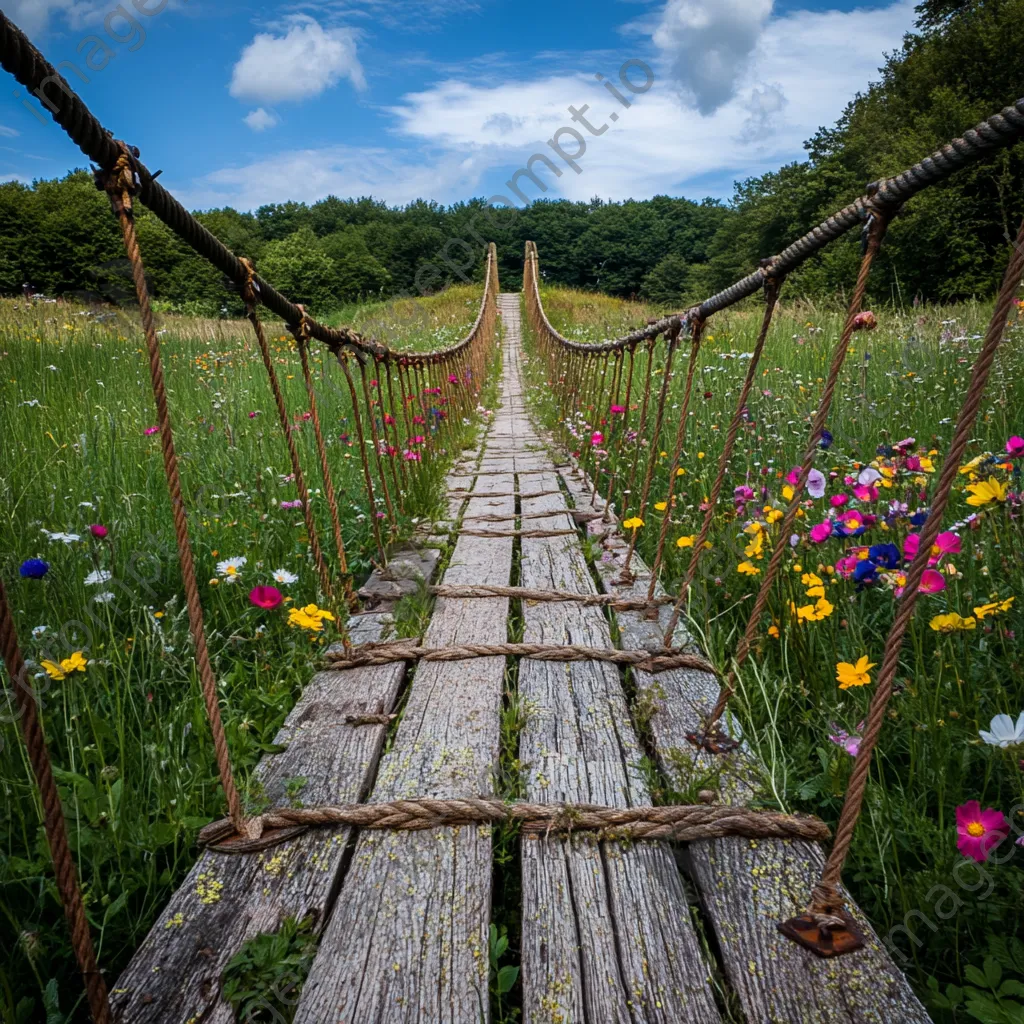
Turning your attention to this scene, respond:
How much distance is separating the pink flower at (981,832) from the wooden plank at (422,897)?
0.65m

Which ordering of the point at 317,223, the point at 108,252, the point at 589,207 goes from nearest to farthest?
the point at 108,252 → the point at 317,223 → the point at 589,207

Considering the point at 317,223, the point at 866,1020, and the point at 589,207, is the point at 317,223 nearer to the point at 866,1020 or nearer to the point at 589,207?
the point at 589,207

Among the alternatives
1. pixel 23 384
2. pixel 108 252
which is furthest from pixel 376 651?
pixel 108 252

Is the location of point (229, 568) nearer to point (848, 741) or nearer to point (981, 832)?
point (848, 741)

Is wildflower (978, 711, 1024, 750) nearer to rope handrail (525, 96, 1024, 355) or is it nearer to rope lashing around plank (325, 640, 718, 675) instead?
rope handrail (525, 96, 1024, 355)

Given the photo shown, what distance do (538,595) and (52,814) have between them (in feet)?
5.66

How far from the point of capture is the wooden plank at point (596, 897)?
34.5 inches

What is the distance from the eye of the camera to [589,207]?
4153 centimetres

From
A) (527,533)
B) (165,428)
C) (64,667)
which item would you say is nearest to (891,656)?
(165,428)

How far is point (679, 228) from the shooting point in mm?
38875

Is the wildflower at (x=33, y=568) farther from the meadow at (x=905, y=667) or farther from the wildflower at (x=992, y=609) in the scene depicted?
the wildflower at (x=992, y=609)

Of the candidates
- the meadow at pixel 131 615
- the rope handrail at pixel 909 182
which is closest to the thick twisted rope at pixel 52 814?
the meadow at pixel 131 615

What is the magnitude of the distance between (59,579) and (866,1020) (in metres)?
1.91

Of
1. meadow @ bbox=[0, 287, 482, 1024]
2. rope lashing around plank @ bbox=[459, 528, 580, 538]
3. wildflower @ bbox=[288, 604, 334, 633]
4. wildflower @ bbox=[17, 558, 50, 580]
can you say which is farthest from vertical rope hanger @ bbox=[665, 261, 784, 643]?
wildflower @ bbox=[17, 558, 50, 580]
